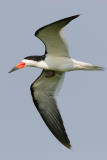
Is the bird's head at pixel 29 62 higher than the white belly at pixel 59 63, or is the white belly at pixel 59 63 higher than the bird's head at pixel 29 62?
the bird's head at pixel 29 62

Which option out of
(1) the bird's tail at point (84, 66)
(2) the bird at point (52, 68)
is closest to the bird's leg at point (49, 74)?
(2) the bird at point (52, 68)

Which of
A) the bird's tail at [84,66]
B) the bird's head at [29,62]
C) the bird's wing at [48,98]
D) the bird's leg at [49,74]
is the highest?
the bird's head at [29,62]

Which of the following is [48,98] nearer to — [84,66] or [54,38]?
[84,66]

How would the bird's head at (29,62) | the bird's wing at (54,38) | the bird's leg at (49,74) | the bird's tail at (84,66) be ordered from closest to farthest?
the bird's wing at (54,38) → the bird's tail at (84,66) → the bird's head at (29,62) → the bird's leg at (49,74)

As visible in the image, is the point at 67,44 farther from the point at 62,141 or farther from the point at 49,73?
the point at 62,141

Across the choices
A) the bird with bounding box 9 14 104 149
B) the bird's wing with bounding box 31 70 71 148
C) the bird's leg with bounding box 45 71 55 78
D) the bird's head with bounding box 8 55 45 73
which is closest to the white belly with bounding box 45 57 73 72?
the bird with bounding box 9 14 104 149

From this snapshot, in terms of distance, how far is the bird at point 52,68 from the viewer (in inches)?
749

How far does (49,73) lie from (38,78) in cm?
48

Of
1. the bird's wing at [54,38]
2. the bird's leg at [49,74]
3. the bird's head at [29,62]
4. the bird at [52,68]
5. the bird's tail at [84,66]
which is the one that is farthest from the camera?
the bird's leg at [49,74]

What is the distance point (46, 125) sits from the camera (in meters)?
20.9

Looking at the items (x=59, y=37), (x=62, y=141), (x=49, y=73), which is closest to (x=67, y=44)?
(x=59, y=37)

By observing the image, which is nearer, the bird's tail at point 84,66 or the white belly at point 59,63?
the bird's tail at point 84,66

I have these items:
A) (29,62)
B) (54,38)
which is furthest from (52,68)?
(54,38)

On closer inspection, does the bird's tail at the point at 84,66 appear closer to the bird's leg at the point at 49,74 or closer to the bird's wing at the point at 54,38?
the bird's wing at the point at 54,38
